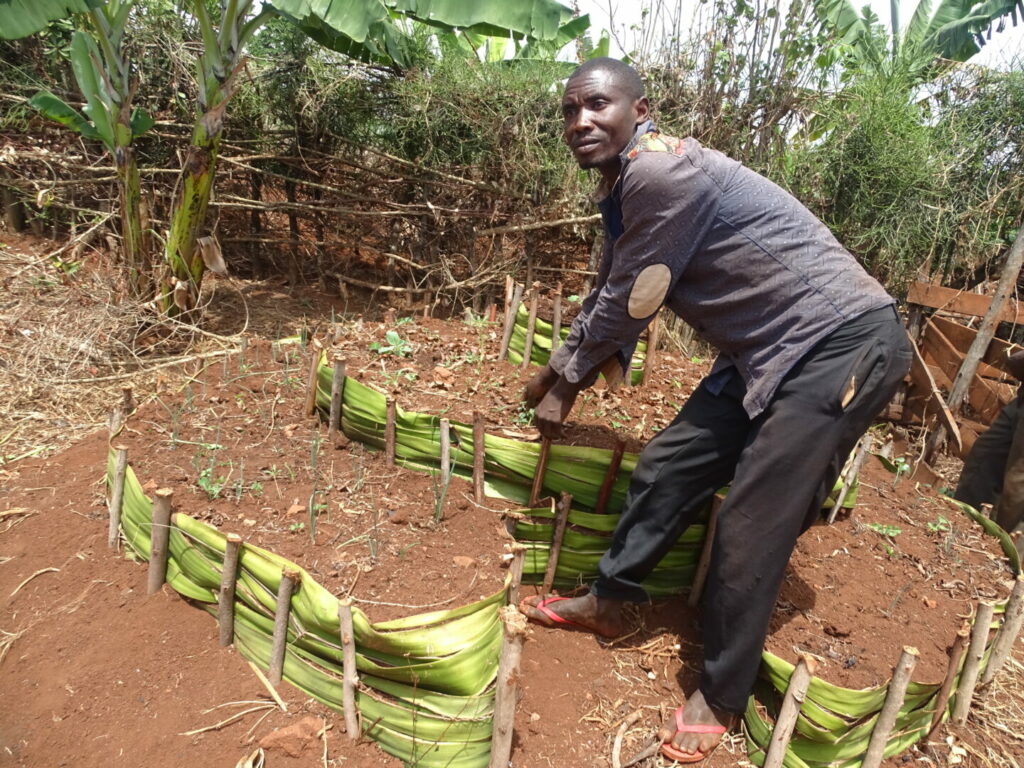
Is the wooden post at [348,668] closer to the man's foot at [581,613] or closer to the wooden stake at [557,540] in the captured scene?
the man's foot at [581,613]

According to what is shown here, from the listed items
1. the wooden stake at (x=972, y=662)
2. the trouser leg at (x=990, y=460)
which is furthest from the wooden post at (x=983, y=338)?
the wooden stake at (x=972, y=662)

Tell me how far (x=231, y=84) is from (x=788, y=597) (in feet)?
14.9

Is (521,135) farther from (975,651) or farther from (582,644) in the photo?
(975,651)

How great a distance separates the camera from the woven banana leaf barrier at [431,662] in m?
1.94

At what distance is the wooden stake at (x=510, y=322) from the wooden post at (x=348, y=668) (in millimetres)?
2150

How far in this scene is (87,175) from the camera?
20.4 feet

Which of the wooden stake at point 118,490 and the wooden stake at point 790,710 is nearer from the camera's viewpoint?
the wooden stake at point 790,710

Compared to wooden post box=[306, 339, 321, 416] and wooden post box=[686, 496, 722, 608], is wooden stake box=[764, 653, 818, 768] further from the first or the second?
wooden post box=[306, 339, 321, 416]

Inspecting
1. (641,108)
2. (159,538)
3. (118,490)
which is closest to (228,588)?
(159,538)

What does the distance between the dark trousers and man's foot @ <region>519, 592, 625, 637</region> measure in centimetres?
41

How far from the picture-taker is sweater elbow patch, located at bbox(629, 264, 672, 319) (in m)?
2.01

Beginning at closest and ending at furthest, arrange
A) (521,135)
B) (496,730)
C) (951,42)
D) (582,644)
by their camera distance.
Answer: (496,730), (582,644), (521,135), (951,42)

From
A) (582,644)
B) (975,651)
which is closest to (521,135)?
(582,644)

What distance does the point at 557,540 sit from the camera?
2641 mm
